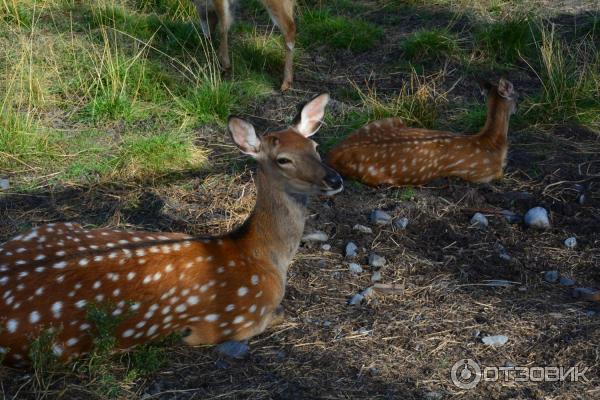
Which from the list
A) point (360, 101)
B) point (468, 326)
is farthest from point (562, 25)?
point (468, 326)

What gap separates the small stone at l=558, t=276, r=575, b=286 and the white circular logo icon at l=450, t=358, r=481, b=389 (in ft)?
3.39

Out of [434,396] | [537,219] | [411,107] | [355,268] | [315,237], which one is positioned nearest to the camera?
[434,396]

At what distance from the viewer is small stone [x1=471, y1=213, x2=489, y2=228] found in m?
5.69

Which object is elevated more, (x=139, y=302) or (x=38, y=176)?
(x=139, y=302)

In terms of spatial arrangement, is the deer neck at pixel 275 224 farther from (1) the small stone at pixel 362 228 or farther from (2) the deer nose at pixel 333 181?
(1) the small stone at pixel 362 228

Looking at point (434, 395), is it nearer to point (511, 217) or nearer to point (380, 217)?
point (380, 217)

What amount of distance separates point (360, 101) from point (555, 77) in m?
1.62

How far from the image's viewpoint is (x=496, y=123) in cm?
650

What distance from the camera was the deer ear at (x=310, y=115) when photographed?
193 inches

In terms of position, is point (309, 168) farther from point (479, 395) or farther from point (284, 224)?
point (479, 395)

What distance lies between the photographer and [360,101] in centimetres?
747

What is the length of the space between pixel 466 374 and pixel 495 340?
0.35m

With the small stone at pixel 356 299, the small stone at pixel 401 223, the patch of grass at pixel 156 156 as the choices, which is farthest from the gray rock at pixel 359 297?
the patch of grass at pixel 156 156

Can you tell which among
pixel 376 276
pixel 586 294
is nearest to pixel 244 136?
pixel 376 276
